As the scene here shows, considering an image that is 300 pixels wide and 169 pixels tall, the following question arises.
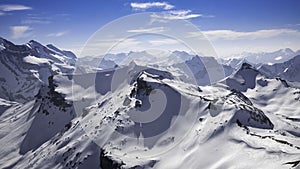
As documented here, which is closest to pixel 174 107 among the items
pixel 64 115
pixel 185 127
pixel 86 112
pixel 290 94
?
pixel 185 127

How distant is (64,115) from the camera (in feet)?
424

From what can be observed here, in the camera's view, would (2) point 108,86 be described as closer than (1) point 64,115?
No

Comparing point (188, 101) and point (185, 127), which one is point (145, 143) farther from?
point (188, 101)

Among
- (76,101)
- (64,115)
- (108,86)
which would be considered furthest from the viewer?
(108,86)

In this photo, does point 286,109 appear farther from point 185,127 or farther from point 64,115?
point 64,115

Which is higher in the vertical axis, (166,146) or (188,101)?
(188,101)

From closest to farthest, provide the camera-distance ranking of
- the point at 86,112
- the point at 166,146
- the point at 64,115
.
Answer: the point at 166,146, the point at 86,112, the point at 64,115

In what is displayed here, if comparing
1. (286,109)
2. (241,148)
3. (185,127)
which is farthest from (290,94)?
(241,148)

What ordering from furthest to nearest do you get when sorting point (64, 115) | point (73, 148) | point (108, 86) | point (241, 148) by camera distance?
point (108, 86) → point (64, 115) → point (73, 148) → point (241, 148)

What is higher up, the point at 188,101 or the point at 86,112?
the point at 188,101

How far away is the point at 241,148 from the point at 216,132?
935 cm

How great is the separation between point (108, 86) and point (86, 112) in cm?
4049

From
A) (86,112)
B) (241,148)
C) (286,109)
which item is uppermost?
(241,148)

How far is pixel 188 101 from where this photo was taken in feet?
236
